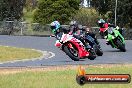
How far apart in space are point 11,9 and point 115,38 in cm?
2724

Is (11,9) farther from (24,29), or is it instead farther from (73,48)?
(73,48)

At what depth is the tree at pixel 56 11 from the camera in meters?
48.6

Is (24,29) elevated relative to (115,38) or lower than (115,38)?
lower

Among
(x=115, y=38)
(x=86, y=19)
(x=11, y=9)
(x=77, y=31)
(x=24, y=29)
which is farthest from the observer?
(x=86, y=19)

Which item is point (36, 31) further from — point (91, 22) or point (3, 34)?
point (91, 22)

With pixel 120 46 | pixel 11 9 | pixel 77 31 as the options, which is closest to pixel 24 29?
pixel 11 9

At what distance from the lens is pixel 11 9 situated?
4856 centimetres

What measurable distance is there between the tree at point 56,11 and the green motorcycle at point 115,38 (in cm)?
2544

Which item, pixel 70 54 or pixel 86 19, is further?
pixel 86 19

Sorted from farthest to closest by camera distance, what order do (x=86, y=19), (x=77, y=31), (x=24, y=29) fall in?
1. (x=86, y=19)
2. (x=24, y=29)
3. (x=77, y=31)

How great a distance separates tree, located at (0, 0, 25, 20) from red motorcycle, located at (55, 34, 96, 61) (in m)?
29.5

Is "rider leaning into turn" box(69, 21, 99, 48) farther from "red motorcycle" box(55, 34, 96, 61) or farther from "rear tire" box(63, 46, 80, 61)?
"rear tire" box(63, 46, 80, 61)

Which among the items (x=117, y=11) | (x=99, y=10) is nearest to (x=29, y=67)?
(x=117, y=11)

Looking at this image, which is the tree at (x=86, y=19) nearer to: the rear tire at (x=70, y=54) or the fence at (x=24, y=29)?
the fence at (x=24, y=29)
